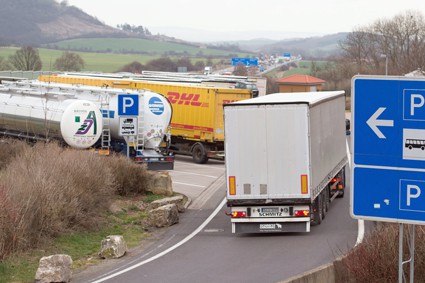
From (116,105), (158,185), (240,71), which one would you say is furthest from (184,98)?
(240,71)

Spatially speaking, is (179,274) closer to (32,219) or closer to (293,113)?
(32,219)

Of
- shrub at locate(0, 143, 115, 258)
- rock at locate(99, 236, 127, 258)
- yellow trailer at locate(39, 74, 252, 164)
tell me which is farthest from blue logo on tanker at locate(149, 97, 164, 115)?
rock at locate(99, 236, 127, 258)

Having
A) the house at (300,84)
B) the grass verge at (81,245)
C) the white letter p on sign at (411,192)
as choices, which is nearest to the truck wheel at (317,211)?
the grass verge at (81,245)

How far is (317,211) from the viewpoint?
22.7 metres

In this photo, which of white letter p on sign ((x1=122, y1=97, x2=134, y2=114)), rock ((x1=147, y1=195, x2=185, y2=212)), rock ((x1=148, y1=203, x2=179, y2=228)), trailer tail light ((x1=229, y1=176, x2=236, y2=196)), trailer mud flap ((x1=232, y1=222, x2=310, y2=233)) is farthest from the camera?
white letter p on sign ((x1=122, y1=97, x2=134, y2=114))

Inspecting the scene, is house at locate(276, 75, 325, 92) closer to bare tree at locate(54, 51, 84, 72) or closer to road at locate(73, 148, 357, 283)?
bare tree at locate(54, 51, 84, 72)

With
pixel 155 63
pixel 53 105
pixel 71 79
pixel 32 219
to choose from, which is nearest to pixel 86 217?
pixel 32 219

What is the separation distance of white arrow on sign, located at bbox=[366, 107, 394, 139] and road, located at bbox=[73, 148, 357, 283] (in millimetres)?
9171

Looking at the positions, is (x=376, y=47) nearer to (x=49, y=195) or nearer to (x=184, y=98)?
(x=184, y=98)

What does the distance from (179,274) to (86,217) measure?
5.21 metres

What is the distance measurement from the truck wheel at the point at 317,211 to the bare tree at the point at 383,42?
6754 centimetres

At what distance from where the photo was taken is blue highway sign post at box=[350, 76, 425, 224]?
20.9 ft

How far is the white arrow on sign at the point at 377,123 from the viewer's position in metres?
6.44

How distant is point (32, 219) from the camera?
19.1 m
